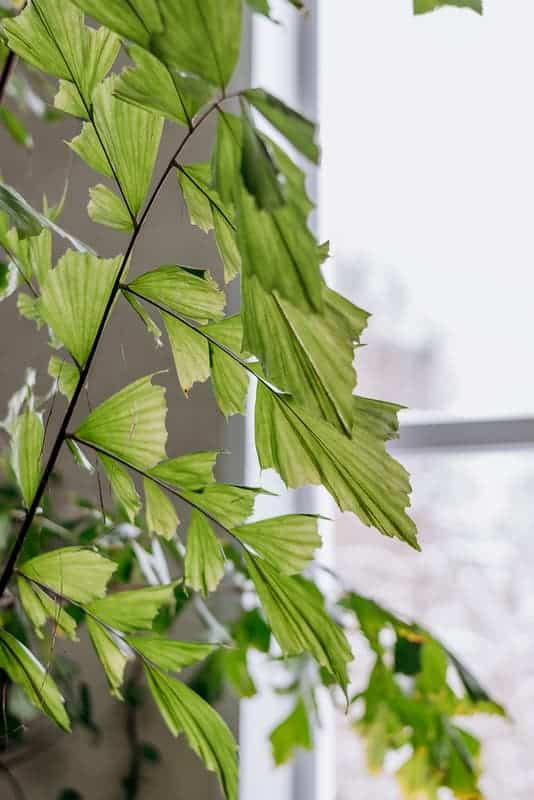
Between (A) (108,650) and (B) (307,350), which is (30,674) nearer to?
(A) (108,650)

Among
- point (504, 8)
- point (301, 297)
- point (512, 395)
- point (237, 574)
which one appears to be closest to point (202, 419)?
point (237, 574)

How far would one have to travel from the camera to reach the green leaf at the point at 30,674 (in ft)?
1.23

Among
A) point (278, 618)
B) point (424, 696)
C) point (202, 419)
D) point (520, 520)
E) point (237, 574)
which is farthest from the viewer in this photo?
point (520, 520)

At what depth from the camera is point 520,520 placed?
3.99 ft

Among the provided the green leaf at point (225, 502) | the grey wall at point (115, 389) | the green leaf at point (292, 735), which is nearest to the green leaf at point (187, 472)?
the green leaf at point (225, 502)

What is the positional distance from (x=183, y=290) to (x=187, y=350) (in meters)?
0.03

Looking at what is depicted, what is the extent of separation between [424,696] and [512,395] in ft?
1.95

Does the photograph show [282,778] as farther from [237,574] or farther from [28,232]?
[28,232]

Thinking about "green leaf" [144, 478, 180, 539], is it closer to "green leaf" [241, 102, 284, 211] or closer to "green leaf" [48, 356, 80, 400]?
"green leaf" [48, 356, 80, 400]

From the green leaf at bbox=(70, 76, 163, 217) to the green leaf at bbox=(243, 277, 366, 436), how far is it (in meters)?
0.10

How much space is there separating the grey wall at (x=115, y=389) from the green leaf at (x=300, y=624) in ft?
2.32

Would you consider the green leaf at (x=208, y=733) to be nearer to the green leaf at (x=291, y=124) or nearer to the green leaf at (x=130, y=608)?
the green leaf at (x=130, y=608)

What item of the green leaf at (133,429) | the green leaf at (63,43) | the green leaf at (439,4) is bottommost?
the green leaf at (133,429)

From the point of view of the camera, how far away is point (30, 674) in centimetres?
38
